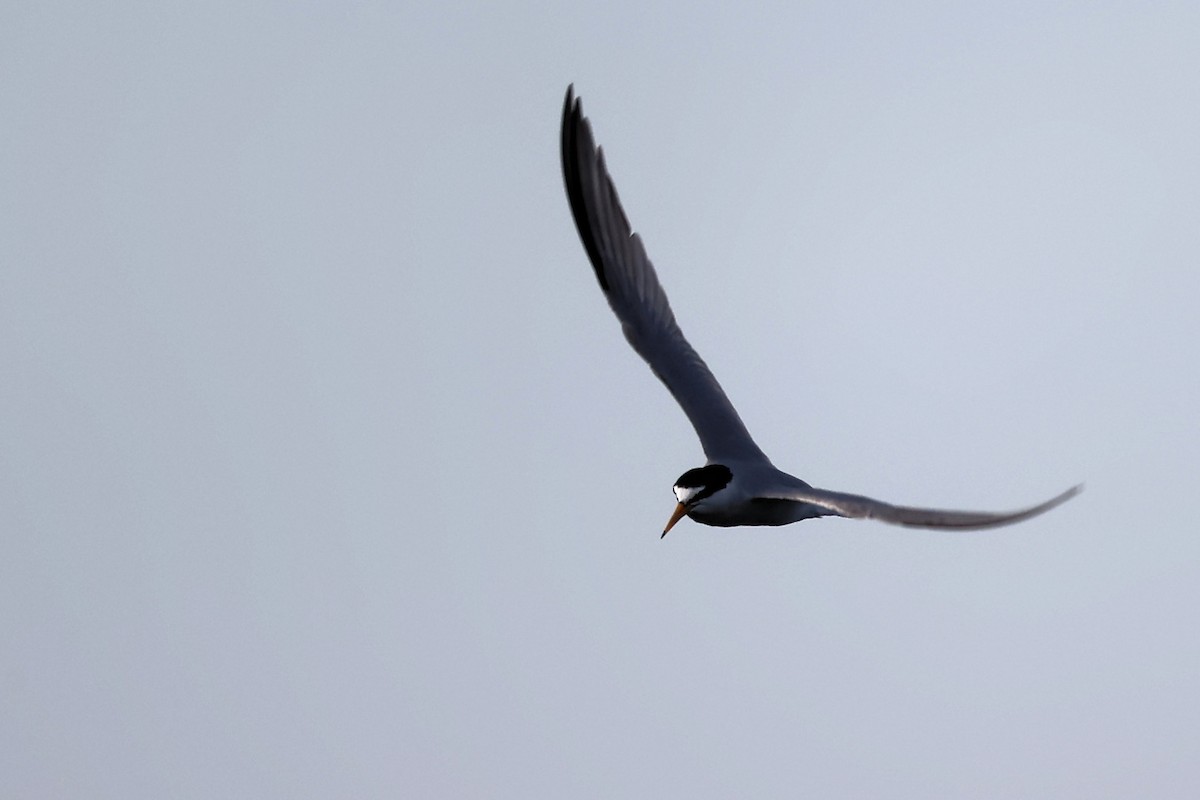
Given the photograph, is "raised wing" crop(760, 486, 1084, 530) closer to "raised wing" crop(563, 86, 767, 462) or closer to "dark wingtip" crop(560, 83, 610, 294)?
"raised wing" crop(563, 86, 767, 462)

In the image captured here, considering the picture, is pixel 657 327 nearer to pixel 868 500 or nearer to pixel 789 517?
pixel 789 517

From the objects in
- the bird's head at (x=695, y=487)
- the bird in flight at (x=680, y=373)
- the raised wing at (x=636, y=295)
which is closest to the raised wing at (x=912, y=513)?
the bird in flight at (x=680, y=373)

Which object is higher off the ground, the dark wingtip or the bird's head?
the dark wingtip

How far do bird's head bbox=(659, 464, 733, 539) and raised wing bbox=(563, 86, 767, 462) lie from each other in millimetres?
2064

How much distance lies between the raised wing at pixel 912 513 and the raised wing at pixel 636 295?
3.65 m

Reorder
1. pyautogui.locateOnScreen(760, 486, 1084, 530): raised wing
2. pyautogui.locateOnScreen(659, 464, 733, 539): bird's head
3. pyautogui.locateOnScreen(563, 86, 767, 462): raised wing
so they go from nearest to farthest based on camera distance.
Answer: pyautogui.locateOnScreen(760, 486, 1084, 530): raised wing < pyautogui.locateOnScreen(659, 464, 733, 539): bird's head < pyautogui.locateOnScreen(563, 86, 767, 462): raised wing

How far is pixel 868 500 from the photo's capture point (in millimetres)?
14078

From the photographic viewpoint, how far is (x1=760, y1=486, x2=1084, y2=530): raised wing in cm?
1230

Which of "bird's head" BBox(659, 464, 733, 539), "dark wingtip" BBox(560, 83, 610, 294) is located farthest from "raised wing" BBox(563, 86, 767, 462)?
"bird's head" BBox(659, 464, 733, 539)

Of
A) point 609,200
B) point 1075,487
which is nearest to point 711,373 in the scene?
point 609,200

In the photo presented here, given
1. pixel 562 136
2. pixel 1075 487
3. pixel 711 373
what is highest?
pixel 562 136

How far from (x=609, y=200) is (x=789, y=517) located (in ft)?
18.0

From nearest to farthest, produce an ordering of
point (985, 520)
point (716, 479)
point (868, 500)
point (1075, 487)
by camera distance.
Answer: point (1075, 487) → point (985, 520) → point (868, 500) → point (716, 479)

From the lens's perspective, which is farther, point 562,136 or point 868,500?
point 562,136
